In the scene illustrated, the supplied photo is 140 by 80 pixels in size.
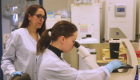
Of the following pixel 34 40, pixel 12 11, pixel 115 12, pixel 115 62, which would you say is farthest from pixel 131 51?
pixel 12 11

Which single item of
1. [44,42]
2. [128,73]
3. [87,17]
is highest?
[87,17]

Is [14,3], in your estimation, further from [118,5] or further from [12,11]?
[118,5]

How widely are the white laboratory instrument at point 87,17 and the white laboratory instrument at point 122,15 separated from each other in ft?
0.83

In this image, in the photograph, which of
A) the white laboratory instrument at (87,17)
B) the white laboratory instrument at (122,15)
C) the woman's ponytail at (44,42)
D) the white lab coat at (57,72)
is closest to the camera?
the white lab coat at (57,72)

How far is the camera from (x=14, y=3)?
3.67 metres

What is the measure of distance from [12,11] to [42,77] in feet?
10.1

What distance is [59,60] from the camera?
1.03 meters

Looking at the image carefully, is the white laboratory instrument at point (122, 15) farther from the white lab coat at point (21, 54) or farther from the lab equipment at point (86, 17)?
the white lab coat at point (21, 54)

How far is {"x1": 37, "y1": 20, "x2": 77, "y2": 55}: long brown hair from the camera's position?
1045mm

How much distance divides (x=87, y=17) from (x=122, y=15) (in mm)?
739

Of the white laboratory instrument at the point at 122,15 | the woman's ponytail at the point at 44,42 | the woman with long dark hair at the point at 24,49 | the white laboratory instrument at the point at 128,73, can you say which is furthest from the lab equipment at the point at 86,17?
the woman's ponytail at the point at 44,42

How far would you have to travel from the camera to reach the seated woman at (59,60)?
3.22 feet

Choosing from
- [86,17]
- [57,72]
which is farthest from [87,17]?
[57,72]

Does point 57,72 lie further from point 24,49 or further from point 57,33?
point 24,49
